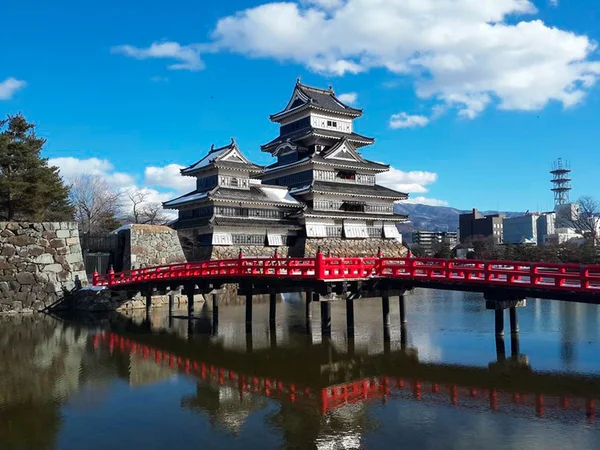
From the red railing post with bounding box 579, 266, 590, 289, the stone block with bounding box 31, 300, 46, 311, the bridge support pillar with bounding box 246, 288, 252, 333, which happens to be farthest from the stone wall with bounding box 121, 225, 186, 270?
the red railing post with bounding box 579, 266, 590, 289

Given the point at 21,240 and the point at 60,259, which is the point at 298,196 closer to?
the point at 60,259

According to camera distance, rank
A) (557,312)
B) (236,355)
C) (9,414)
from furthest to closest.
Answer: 1. (557,312)
2. (236,355)
3. (9,414)

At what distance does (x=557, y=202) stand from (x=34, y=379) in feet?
453

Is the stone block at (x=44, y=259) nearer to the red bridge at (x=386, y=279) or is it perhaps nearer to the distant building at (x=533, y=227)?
the red bridge at (x=386, y=279)

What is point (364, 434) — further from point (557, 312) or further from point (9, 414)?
point (557, 312)

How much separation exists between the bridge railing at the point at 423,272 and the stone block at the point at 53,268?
6.64 m

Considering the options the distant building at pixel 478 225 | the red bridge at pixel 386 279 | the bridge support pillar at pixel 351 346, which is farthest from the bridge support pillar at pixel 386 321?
the distant building at pixel 478 225

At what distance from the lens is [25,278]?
29.3 m

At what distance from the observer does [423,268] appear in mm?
18625

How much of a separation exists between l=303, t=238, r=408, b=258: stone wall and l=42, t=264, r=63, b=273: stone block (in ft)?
67.3

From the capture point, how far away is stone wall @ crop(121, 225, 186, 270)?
1379 inches

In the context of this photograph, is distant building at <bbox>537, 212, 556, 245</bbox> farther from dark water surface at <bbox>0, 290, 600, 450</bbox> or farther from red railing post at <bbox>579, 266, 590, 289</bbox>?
red railing post at <bbox>579, 266, 590, 289</bbox>

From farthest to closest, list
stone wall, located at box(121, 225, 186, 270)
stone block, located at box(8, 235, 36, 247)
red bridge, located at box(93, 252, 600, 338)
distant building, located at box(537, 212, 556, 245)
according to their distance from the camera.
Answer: distant building, located at box(537, 212, 556, 245) → stone wall, located at box(121, 225, 186, 270) → stone block, located at box(8, 235, 36, 247) → red bridge, located at box(93, 252, 600, 338)

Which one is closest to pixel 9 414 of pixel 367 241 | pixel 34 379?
pixel 34 379
